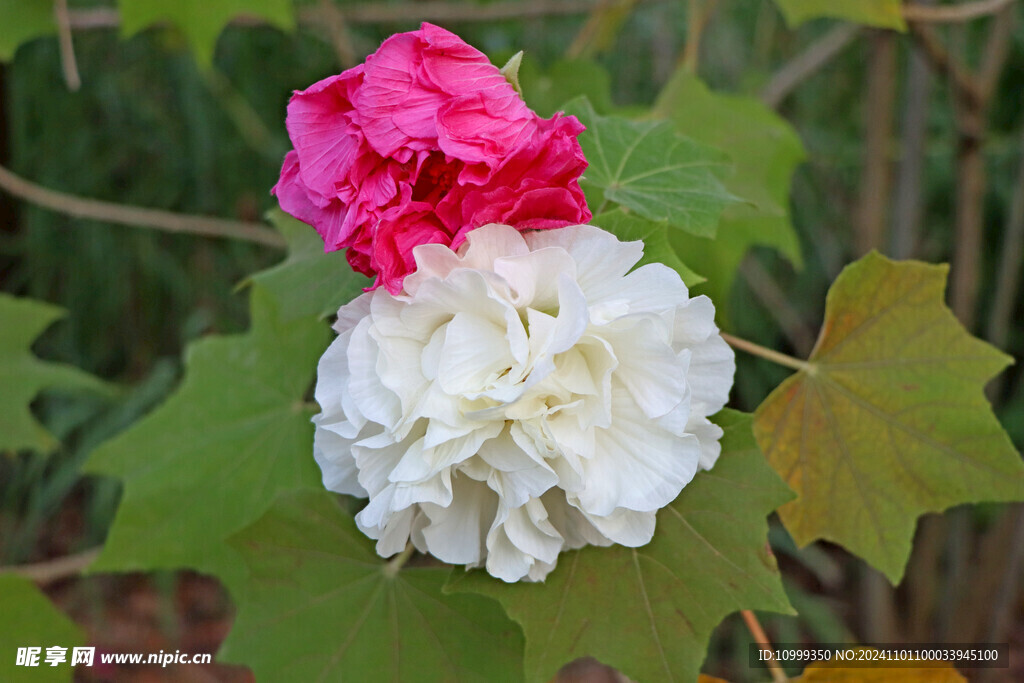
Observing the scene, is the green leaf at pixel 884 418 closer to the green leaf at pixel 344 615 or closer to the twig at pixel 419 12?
the green leaf at pixel 344 615

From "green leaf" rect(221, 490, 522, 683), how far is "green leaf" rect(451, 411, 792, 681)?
94mm

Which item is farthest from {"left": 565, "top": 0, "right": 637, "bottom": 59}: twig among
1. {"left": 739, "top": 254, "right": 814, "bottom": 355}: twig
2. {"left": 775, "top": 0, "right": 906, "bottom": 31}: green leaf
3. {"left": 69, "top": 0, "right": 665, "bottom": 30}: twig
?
{"left": 739, "top": 254, "right": 814, "bottom": 355}: twig

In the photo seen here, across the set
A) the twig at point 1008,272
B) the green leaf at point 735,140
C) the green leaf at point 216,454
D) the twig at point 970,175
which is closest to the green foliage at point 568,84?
the green leaf at point 735,140

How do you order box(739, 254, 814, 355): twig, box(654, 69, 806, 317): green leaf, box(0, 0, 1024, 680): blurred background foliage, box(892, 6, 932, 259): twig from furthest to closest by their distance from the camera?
box(0, 0, 1024, 680): blurred background foliage
box(739, 254, 814, 355): twig
box(892, 6, 932, 259): twig
box(654, 69, 806, 317): green leaf

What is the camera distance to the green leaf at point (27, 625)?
2.53ft

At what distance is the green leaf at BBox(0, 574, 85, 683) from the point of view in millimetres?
772

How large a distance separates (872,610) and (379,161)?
1403 millimetres

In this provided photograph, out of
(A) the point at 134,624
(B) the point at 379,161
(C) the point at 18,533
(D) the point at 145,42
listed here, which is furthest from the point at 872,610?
(D) the point at 145,42

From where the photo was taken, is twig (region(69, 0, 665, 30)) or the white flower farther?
twig (region(69, 0, 665, 30))

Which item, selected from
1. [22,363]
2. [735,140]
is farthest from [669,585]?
[22,363]

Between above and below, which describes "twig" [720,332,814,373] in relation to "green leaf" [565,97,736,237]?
below

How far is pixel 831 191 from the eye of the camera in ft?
7.03

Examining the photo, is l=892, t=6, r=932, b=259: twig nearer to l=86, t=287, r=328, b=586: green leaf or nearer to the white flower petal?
l=86, t=287, r=328, b=586: green leaf

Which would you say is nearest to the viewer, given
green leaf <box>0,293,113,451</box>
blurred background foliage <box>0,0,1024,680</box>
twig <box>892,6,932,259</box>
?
green leaf <box>0,293,113,451</box>
